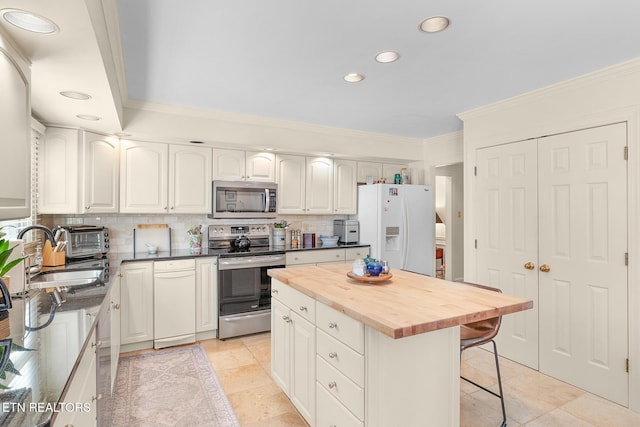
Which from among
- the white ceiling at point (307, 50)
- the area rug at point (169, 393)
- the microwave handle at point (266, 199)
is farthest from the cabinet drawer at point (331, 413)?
the microwave handle at point (266, 199)

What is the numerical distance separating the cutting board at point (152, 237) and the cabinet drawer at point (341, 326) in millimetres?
2605

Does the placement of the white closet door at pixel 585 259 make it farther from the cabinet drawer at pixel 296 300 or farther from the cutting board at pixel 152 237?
the cutting board at pixel 152 237

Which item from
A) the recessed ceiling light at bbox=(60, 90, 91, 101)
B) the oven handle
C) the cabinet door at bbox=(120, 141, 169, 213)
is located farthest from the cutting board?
the recessed ceiling light at bbox=(60, 90, 91, 101)

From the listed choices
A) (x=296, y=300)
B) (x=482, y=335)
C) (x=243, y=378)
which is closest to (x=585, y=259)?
(x=482, y=335)

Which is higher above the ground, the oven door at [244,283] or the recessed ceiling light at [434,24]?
the recessed ceiling light at [434,24]

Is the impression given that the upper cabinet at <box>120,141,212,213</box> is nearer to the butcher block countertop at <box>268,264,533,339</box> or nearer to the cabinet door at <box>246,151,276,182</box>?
the cabinet door at <box>246,151,276,182</box>

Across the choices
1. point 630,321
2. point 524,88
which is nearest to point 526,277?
point 630,321

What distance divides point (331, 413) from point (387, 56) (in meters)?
2.30

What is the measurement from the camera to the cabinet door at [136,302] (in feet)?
10.6

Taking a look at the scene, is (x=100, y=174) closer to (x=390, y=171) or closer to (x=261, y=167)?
(x=261, y=167)

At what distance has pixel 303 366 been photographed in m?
2.12

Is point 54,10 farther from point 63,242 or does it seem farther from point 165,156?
point 165,156

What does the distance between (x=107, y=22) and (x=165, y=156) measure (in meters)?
2.05

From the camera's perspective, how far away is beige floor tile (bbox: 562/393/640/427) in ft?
7.44
